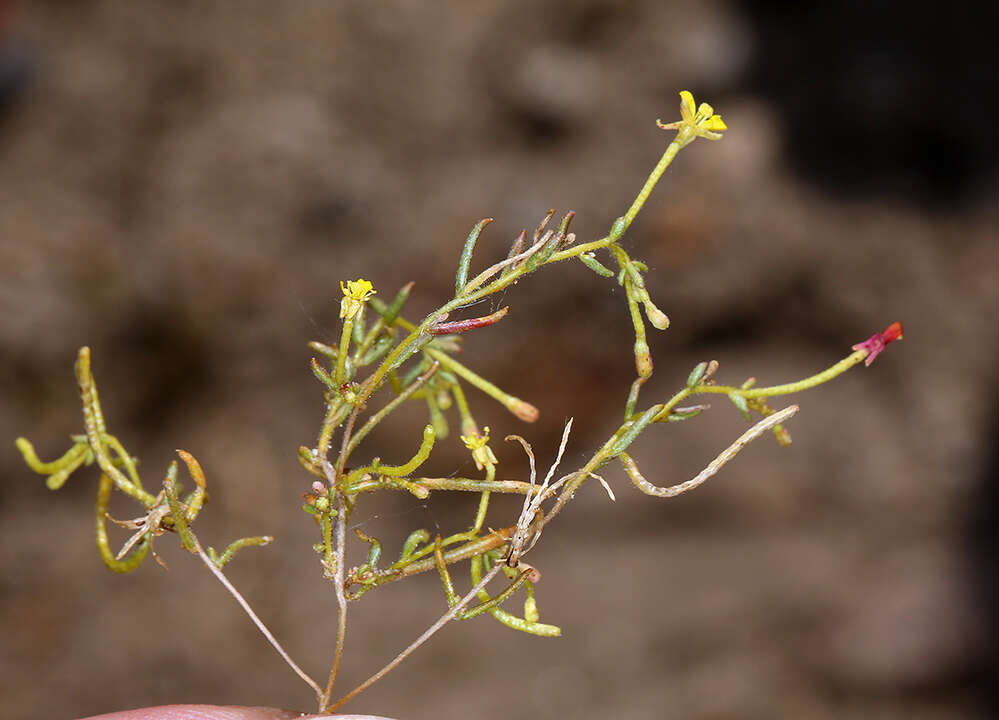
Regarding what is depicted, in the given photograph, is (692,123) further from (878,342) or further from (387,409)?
(387,409)

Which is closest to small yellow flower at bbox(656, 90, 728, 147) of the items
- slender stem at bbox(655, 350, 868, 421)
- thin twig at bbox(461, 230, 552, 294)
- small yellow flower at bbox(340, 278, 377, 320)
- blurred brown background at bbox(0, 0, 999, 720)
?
thin twig at bbox(461, 230, 552, 294)

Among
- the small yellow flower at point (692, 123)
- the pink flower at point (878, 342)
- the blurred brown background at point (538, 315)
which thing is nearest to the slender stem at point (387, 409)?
the small yellow flower at point (692, 123)

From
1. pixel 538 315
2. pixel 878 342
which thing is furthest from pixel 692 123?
pixel 538 315

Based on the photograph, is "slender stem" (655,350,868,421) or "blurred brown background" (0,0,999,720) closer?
"slender stem" (655,350,868,421)

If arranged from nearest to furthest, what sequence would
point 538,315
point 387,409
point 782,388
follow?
1. point 782,388
2. point 387,409
3. point 538,315

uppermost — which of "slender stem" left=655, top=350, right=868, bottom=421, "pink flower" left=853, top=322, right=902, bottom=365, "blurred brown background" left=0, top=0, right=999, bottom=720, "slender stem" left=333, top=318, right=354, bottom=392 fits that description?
"blurred brown background" left=0, top=0, right=999, bottom=720

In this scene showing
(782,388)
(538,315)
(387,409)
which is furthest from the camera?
(538,315)

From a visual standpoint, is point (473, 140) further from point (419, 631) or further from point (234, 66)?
point (419, 631)

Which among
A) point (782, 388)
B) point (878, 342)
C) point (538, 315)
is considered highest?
point (538, 315)

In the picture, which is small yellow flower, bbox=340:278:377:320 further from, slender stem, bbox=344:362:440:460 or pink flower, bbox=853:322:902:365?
pink flower, bbox=853:322:902:365
